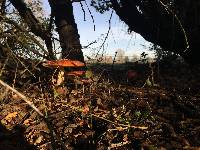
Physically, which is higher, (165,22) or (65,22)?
(165,22)

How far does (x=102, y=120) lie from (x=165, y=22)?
721 cm

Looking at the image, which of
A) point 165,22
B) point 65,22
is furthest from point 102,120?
point 165,22

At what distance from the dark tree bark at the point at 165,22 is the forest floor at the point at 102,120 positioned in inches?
212

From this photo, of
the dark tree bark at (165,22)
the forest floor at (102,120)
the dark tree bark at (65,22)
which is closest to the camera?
the forest floor at (102,120)

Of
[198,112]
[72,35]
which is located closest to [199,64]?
[72,35]

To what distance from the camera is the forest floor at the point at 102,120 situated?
342cm

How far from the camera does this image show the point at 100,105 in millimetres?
4070

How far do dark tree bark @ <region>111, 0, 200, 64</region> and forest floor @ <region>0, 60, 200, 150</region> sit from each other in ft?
17.7

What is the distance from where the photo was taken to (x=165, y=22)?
10.4m

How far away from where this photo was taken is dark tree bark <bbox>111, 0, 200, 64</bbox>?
9539mm

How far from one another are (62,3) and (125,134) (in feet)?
18.4

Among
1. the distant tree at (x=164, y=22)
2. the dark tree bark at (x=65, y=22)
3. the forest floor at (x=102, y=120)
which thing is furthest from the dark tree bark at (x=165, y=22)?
the forest floor at (x=102, y=120)

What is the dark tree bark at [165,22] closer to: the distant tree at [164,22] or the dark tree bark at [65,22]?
the distant tree at [164,22]

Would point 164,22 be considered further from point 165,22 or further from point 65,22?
point 65,22
